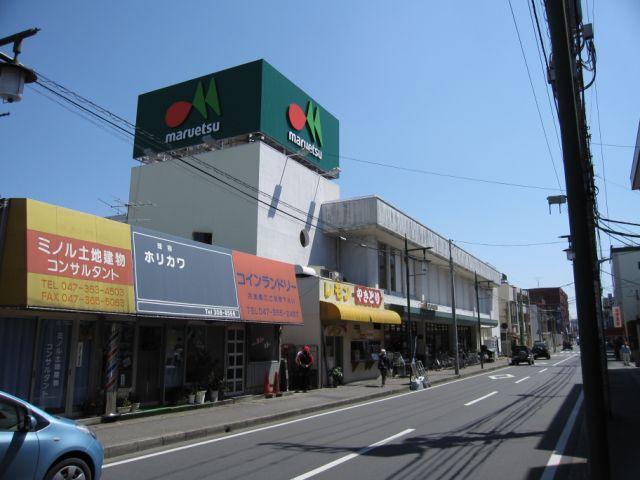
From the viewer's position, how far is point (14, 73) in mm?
6805

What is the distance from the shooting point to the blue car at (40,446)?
534 cm

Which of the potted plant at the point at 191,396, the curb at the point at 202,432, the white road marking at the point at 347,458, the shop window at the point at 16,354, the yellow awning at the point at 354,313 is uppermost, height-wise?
the yellow awning at the point at 354,313

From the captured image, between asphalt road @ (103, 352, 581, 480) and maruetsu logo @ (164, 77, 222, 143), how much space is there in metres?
20.2

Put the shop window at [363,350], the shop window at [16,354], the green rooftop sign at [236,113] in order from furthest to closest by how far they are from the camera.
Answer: the green rooftop sign at [236,113] < the shop window at [363,350] < the shop window at [16,354]

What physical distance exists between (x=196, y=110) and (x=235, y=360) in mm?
18153

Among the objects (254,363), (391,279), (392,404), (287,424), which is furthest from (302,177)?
(287,424)

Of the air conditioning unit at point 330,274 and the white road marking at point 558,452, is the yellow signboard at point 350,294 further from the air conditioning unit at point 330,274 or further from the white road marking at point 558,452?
the white road marking at point 558,452

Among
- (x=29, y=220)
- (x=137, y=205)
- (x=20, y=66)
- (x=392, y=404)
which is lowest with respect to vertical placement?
(x=392, y=404)

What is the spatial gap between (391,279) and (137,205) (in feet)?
54.6

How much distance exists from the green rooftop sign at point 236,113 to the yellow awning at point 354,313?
1069 cm

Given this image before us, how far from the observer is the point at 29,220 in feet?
34.2

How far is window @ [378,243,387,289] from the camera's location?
105 feet

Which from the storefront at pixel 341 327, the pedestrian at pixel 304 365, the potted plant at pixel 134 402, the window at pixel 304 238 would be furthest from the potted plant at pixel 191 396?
the window at pixel 304 238

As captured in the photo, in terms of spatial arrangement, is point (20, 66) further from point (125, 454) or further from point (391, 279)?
point (391, 279)
